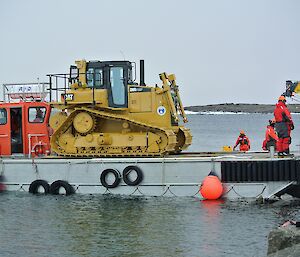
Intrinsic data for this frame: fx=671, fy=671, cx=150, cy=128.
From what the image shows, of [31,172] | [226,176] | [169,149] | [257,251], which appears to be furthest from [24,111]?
[257,251]

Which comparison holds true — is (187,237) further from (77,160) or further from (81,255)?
(77,160)

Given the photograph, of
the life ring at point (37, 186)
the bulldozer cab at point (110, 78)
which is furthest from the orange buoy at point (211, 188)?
the life ring at point (37, 186)

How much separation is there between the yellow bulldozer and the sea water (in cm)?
148

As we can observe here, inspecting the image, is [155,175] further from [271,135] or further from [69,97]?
[271,135]

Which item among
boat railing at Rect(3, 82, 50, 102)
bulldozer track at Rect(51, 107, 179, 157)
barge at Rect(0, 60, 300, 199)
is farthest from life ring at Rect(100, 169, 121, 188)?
boat railing at Rect(3, 82, 50, 102)

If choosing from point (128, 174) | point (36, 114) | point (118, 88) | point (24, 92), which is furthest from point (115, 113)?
point (24, 92)

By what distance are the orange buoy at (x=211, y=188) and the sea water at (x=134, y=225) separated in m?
0.22

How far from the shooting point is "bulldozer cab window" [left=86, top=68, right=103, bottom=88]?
19.5 m

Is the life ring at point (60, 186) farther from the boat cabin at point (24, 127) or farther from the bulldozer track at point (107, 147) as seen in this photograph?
the boat cabin at point (24, 127)

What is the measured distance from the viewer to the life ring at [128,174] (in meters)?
18.6

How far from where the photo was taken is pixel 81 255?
42.5ft

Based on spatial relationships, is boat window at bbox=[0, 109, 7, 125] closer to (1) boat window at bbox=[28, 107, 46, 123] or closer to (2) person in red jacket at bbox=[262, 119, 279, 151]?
(1) boat window at bbox=[28, 107, 46, 123]

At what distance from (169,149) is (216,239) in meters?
5.43

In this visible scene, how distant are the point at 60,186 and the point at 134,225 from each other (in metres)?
4.53
